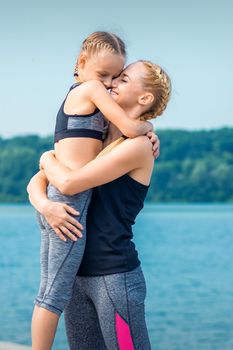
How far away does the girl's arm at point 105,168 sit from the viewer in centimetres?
284

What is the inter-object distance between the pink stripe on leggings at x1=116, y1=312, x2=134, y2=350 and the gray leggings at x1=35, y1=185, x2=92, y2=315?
0.18 meters

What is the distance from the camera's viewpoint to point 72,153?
2939 millimetres

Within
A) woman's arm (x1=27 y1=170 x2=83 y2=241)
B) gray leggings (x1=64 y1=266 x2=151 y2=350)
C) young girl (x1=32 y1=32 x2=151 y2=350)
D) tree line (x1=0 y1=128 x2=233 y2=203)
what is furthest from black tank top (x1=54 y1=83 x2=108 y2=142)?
tree line (x1=0 y1=128 x2=233 y2=203)

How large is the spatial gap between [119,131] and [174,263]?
37.3 meters

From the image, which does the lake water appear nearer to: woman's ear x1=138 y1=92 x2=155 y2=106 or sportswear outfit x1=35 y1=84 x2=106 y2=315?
sportswear outfit x1=35 y1=84 x2=106 y2=315

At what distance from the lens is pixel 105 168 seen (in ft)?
9.32

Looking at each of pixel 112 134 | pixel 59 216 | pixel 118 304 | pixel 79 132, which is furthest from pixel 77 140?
pixel 118 304

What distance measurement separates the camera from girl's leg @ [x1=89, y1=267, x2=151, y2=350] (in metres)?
2.91

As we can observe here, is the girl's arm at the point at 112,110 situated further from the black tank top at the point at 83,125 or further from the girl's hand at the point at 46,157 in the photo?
the girl's hand at the point at 46,157

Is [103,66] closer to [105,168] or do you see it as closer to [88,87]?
[88,87]

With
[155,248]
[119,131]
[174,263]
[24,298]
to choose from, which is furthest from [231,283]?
[119,131]

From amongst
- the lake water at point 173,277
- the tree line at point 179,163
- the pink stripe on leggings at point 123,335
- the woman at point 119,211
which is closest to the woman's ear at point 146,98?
the woman at point 119,211

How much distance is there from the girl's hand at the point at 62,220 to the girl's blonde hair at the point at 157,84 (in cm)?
40

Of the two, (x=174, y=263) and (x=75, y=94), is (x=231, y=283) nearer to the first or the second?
(x=174, y=263)
